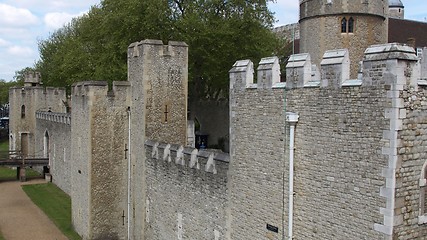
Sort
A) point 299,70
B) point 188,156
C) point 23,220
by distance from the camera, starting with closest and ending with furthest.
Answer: point 299,70 < point 188,156 < point 23,220

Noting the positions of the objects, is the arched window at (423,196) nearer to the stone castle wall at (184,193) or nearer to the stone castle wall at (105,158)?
the stone castle wall at (184,193)

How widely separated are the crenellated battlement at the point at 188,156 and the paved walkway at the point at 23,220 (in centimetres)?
582

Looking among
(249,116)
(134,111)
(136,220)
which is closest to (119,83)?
(134,111)

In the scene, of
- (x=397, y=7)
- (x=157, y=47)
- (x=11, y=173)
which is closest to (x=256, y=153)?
(x=157, y=47)

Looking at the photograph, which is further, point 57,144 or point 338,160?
point 57,144

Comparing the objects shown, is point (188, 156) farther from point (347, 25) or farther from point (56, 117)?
point (56, 117)

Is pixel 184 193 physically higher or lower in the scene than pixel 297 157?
lower

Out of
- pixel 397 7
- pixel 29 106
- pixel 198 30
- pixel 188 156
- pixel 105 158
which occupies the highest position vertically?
pixel 397 7

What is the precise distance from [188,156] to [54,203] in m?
12.7

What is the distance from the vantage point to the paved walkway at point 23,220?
60.1 feet

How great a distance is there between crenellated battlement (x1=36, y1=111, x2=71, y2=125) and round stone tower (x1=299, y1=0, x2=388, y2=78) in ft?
42.2

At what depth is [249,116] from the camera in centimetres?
1058

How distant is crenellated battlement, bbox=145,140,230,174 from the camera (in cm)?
1184

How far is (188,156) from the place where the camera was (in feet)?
42.7
